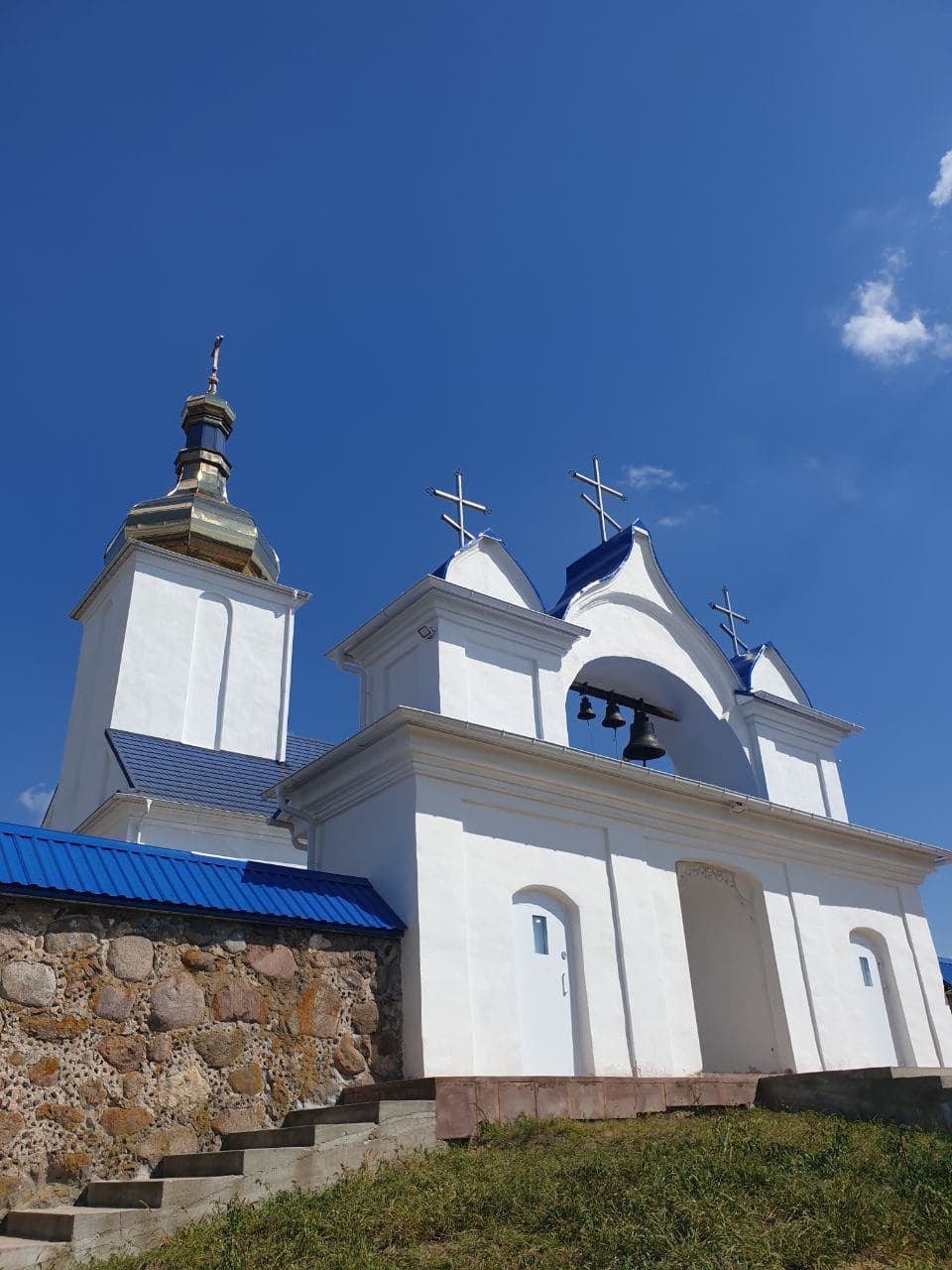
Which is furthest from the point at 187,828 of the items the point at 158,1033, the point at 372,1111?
the point at 372,1111

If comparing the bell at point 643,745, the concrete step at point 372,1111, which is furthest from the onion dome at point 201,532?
the concrete step at point 372,1111

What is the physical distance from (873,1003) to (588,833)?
4990mm

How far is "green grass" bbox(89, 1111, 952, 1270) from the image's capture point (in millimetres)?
4828

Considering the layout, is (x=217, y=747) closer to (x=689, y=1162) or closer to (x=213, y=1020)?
(x=213, y=1020)

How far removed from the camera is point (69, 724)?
65.1ft

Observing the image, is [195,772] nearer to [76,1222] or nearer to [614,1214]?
[76,1222]

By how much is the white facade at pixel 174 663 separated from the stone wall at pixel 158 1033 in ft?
30.7

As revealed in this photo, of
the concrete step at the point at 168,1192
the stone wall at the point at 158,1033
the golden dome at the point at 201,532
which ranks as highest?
the golden dome at the point at 201,532

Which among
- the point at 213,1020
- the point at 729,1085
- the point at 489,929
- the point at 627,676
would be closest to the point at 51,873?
the point at 213,1020

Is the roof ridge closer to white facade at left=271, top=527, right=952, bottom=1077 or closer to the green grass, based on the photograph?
white facade at left=271, top=527, right=952, bottom=1077

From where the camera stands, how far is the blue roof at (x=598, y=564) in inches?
500

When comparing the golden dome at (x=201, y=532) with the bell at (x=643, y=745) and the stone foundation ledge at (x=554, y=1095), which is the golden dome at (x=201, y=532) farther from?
the stone foundation ledge at (x=554, y=1095)

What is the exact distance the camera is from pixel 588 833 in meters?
10.6

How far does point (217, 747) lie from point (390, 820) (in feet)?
31.7
